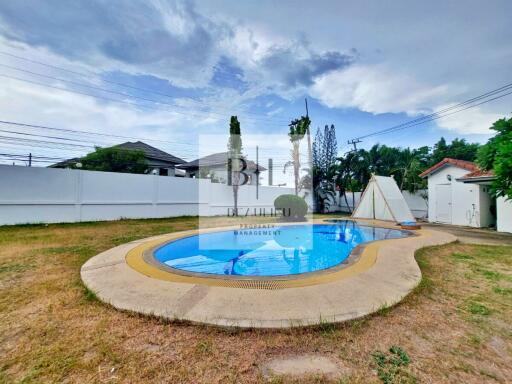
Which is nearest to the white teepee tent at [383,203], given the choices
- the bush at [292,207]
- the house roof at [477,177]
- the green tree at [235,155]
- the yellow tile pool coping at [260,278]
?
the house roof at [477,177]

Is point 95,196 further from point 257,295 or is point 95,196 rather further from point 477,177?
point 477,177

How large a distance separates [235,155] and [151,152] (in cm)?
1086

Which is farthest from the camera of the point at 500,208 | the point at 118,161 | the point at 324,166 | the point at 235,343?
the point at 324,166

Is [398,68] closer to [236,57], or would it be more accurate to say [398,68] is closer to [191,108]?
[236,57]

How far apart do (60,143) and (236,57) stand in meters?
14.6

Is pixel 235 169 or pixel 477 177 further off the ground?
pixel 235 169

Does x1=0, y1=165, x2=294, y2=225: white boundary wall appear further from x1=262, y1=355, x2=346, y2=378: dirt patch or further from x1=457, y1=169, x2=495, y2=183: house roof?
x1=457, y1=169, x2=495, y2=183: house roof

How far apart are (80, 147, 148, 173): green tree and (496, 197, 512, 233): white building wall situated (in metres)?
22.5

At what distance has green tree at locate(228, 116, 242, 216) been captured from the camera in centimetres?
1664

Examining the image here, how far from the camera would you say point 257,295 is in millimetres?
3504

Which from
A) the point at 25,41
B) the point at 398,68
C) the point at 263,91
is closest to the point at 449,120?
the point at 398,68

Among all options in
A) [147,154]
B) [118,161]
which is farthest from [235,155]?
[147,154]

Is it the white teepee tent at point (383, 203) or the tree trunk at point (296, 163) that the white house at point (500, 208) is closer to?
the white teepee tent at point (383, 203)

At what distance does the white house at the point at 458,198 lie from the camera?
1227cm
